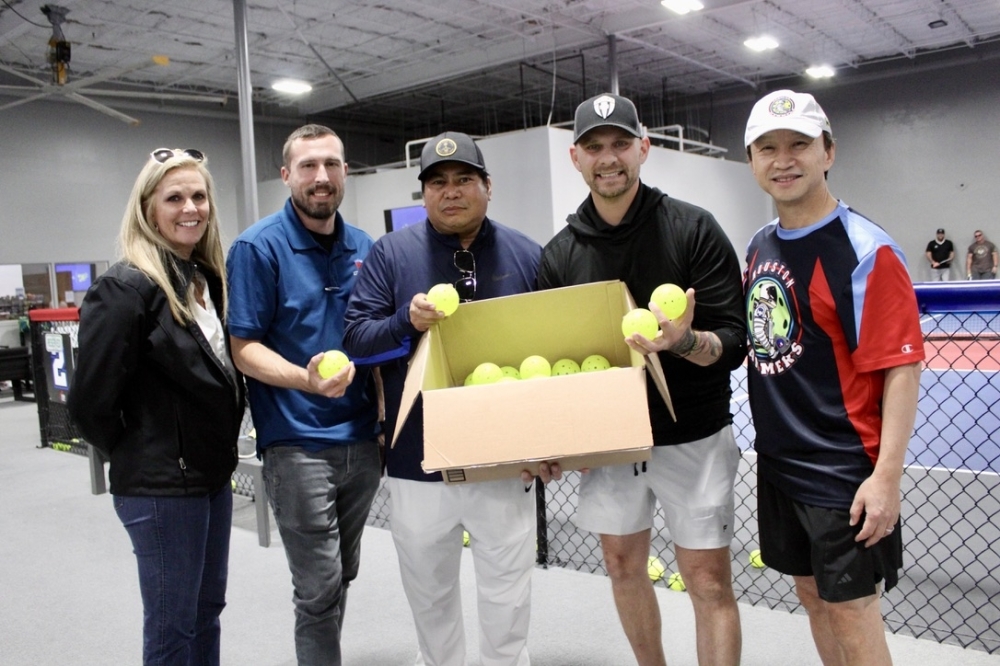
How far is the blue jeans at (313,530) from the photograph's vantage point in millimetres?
2254

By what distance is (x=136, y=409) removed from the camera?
1968mm

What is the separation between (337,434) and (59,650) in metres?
1.82

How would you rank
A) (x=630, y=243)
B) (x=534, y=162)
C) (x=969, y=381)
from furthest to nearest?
(x=534, y=162), (x=969, y=381), (x=630, y=243)

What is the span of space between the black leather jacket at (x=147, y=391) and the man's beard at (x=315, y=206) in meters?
0.43

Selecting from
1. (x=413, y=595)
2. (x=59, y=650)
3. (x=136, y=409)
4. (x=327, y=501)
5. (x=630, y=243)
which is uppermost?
(x=630, y=243)

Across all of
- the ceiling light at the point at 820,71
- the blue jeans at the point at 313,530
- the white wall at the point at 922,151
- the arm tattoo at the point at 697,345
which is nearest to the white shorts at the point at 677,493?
the arm tattoo at the point at 697,345

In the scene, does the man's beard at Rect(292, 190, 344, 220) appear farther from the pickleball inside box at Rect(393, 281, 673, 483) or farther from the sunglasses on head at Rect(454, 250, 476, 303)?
the pickleball inside box at Rect(393, 281, 673, 483)

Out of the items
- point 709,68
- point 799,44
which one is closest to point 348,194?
point 709,68

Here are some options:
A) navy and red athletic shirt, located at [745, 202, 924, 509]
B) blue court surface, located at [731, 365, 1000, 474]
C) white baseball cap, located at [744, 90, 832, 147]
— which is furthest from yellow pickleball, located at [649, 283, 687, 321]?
blue court surface, located at [731, 365, 1000, 474]

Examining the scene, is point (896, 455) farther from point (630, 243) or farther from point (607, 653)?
point (607, 653)

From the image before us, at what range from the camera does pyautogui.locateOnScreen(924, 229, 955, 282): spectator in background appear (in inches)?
596

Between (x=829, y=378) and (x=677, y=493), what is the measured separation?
0.58m

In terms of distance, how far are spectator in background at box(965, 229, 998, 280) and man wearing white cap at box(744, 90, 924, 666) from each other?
14.9 metres

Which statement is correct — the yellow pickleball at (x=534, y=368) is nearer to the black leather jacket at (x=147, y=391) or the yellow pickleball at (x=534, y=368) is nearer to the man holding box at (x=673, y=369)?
the man holding box at (x=673, y=369)
